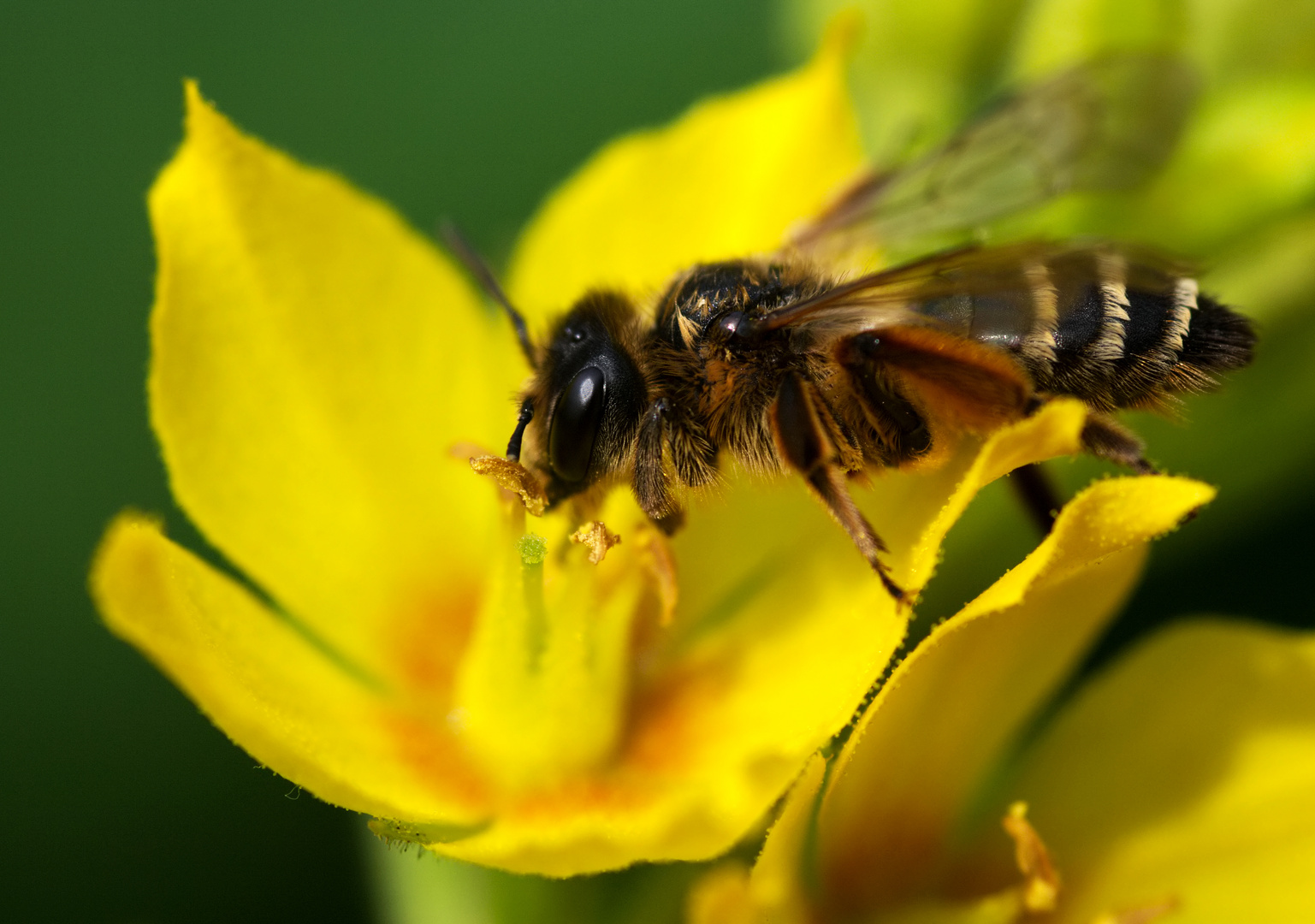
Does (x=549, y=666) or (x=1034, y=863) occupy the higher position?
(x=549, y=666)

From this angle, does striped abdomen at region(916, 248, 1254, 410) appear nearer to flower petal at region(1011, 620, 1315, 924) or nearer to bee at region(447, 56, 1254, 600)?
bee at region(447, 56, 1254, 600)

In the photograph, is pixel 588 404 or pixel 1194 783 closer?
pixel 588 404

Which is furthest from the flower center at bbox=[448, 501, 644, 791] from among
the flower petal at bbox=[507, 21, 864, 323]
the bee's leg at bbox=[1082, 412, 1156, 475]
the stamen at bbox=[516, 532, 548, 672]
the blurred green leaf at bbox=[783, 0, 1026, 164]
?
the blurred green leaf at bbox=[783, 0, 1026, 164]

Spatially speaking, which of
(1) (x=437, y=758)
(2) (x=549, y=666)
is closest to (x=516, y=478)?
(2) (x=549, y=666)

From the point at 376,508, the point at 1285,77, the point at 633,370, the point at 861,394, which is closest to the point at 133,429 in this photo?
the point at 376,508

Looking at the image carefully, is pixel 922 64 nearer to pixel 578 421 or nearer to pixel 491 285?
pixel 491 285

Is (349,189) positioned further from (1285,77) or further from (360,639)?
(1285,77)

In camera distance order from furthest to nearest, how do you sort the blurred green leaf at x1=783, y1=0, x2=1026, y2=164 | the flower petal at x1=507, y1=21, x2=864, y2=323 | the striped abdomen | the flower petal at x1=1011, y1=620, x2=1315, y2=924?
the blurred green leaf at x1=783, y1=0, x2=1026, y2=164
the flower petal at x1=507, y1=21, x2=864, y2=323
the flower petal at x1=1011, y1=620, x2=1315, y2=924
the striped abdomen
